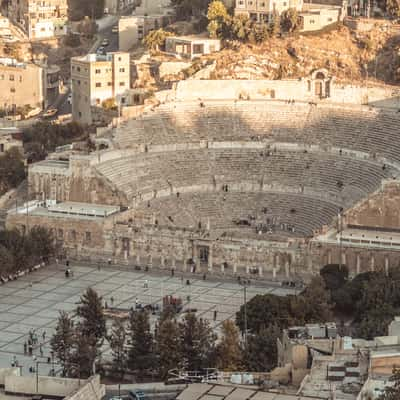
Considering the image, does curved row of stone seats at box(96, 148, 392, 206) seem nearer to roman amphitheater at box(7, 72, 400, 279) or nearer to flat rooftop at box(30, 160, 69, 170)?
roman amphitheater at box(7, 72, 400, 279)

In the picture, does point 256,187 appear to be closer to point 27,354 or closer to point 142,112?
point 142,112

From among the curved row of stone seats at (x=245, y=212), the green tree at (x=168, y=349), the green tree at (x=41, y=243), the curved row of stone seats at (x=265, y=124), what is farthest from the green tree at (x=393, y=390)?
the curved row of stone seats at (x=265, y=124)

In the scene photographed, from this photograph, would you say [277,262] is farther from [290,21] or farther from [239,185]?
[290,21]

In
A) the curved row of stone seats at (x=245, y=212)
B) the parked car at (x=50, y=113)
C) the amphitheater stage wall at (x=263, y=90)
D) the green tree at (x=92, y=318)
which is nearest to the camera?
the green tree at (x=92, y=318)

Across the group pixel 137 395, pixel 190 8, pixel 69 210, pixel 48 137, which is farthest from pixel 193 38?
pixel 137 395

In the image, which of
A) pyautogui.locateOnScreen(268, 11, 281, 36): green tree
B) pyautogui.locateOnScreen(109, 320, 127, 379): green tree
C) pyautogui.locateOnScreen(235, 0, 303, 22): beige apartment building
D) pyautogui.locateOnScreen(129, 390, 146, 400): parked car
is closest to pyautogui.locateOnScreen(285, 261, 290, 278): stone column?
pyautogui.locateOnScreen(109, 320, 127, 379): green tree

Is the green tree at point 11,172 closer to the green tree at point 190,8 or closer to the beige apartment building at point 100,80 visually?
the beige apartment building at point 100,80
